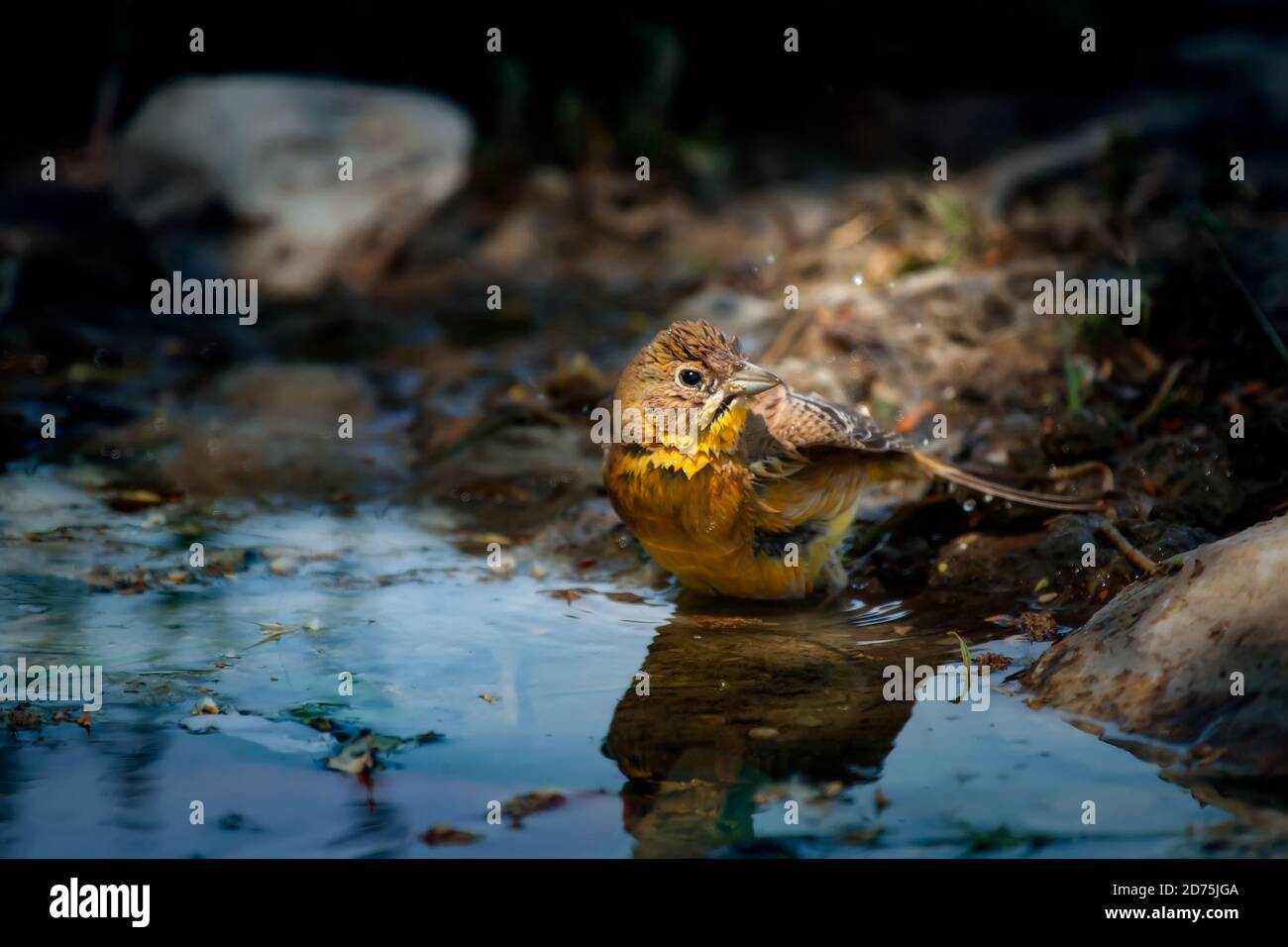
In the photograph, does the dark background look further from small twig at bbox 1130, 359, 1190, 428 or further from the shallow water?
the shallow water

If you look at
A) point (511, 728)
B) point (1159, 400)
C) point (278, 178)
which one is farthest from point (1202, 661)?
point (278, 178)

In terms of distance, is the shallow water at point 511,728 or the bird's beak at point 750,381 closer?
the shallow water at point 511,728

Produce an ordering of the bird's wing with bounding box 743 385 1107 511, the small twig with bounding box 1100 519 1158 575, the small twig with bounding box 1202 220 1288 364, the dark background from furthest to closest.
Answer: the dark background → the small twig with bounding box 1202 220 1288 364 → the bird's wing with bounding box 743 385 1107 511 → the small twig with bounding box 1100 519 1158 575

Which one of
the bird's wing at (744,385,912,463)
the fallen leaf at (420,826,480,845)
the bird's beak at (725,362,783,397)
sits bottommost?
the fallen leaf at (420,826,480,845)

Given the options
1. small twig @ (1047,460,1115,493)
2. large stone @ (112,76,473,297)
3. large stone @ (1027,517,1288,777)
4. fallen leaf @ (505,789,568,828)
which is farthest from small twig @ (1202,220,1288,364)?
large stone @ (112,76,473,297)

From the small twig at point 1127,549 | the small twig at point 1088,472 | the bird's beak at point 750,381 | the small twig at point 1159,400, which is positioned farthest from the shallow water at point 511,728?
the small twig at point 1159,400

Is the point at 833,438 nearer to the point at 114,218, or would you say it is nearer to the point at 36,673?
the point at 36,673

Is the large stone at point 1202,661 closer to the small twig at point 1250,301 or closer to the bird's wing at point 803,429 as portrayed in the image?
the bird's wing at point 803,429
